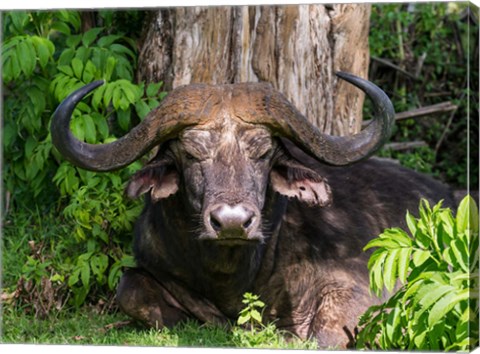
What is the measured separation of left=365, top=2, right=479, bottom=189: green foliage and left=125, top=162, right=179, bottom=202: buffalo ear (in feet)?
13.2

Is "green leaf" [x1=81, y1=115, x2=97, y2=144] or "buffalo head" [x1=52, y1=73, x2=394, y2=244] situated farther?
"green leaf" [x1=81, y1=115, x2=97, y2=144]

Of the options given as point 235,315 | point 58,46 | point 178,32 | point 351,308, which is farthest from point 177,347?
point 58,46

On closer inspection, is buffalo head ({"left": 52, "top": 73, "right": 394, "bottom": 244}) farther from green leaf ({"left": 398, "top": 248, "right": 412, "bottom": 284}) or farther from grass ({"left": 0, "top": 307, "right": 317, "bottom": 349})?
green leaf ({"left": 398, "top": 248, "right": 412, "bottom": 284})

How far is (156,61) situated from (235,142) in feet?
6.22

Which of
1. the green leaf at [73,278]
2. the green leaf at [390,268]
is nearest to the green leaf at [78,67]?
the green leaf at [73,278]

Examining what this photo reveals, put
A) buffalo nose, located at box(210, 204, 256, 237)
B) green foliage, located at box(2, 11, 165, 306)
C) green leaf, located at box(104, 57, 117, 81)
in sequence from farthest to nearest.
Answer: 1. green leaf, located at box(104, 57, 117, 81)
2. green foliage, located at box(2, 11, 165, 306)
3. buffalo nose, located at box(210, 204, 256, 237)

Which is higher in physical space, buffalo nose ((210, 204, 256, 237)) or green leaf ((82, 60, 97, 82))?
green leaf ((82, 60, 97, 82))

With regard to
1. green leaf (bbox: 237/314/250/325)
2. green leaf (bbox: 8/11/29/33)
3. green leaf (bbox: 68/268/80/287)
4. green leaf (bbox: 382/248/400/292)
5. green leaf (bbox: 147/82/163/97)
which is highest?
green leaf (bbox: 8/11/29/33)

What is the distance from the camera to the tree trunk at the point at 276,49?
23.0 ft

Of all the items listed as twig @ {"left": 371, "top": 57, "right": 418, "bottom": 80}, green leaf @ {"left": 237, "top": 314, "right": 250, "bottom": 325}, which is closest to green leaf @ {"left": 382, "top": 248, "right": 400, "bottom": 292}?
green leaf @ {"left": 237, "top": 314, "right": 250, "bottom": 325}

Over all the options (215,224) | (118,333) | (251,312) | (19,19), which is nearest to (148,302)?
(118,333)

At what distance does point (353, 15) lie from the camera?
7.21 meters

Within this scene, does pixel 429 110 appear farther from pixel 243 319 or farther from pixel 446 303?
pixel 446 303

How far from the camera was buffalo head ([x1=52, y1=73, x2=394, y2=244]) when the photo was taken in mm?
5512
